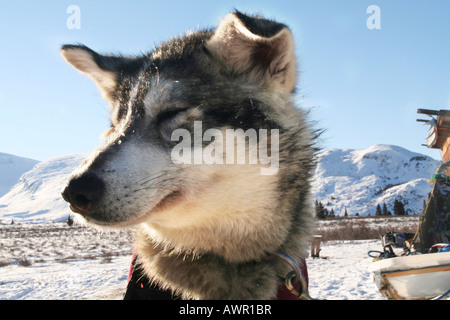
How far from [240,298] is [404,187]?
8318 inches

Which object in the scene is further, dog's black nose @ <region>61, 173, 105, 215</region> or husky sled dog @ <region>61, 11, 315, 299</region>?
husky sled dog @ <region>61, 11, 315, 299</region>

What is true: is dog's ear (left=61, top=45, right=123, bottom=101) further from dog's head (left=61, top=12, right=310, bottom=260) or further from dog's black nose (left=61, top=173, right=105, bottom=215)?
dog's black nose (left=61, top=173, right=105, bottom=215)

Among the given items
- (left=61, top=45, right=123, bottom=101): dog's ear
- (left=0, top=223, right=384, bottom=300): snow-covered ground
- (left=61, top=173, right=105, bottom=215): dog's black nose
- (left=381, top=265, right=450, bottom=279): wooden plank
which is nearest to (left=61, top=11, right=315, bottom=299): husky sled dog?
(left=61, top=173, right=105, bottom=215): dog's black nose

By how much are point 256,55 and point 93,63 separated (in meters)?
1.73

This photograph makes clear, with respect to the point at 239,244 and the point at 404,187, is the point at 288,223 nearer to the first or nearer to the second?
the point at 239,244

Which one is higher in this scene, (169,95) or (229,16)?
(229,16)

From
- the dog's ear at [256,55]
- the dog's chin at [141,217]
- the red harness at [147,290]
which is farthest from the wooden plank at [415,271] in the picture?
the dog's chin at [141,217]

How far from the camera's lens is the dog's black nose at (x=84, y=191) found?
6.97 ft

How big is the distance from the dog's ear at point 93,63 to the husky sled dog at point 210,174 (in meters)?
0.54

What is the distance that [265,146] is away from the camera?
2.59m

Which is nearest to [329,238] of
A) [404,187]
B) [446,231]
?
[446,231]

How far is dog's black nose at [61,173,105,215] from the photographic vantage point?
2125mm

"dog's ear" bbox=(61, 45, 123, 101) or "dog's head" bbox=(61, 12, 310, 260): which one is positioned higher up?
"dog's ear" bbox=(61, 45, 123, 101)

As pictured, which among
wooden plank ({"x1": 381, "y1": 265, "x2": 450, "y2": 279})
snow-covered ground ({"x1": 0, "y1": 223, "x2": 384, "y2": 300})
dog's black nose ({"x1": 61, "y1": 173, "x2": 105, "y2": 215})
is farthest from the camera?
snow-covered ground ({"x1": 0, "y1": 223, "x2": 384, "y2": 300})
